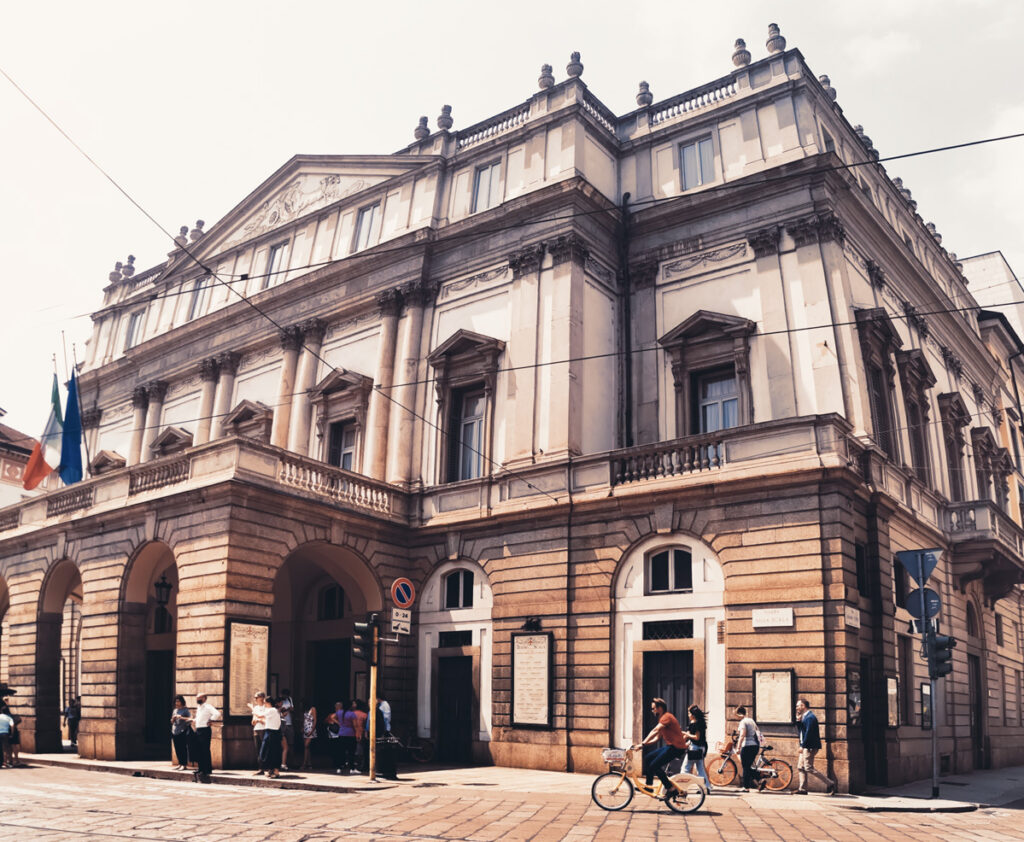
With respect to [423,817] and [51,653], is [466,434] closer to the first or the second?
[51,653]

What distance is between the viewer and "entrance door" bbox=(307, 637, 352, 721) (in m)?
25.8

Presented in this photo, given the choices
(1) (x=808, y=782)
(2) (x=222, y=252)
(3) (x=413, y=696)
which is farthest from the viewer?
(2) (x=222, y=252)

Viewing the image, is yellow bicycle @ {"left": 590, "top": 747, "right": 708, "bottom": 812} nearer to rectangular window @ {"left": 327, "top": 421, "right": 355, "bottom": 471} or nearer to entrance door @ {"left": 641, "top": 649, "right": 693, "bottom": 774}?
entrance door @ {"left": 641, "top": 649, "right": 693, "bottom": 774}

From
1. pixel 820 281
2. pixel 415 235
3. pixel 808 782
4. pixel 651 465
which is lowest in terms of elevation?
pixel 808 782

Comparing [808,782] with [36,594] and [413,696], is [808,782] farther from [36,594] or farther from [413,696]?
[36,594]

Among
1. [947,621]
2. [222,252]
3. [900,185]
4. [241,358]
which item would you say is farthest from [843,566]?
[222,252]

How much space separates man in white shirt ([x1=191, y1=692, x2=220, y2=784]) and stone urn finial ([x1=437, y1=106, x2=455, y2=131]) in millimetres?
18382

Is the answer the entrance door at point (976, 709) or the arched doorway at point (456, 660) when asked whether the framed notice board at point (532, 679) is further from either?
the entrance door at point (976, 709)

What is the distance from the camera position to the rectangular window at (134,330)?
126 feet

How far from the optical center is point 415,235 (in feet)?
92.4

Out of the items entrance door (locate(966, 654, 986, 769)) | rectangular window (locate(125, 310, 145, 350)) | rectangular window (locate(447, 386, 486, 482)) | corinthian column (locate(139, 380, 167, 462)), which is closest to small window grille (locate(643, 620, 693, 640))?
rectangular window (locate(447, 386, 486, 482))

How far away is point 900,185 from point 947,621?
50.4ft

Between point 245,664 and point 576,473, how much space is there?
27.7 feet

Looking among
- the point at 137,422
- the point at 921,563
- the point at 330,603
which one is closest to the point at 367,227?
the point at 330,603
